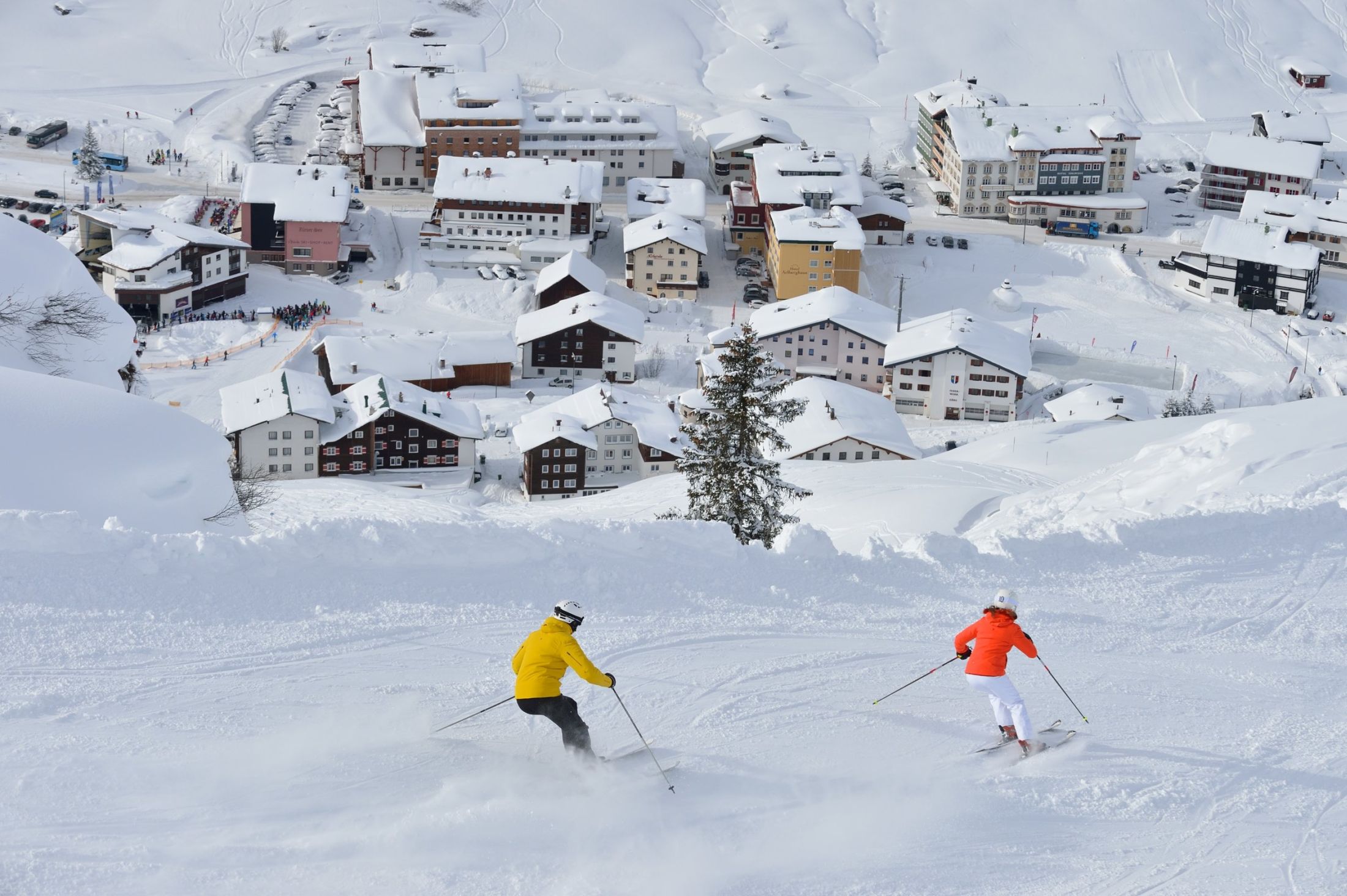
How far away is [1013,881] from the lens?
5.52 meters

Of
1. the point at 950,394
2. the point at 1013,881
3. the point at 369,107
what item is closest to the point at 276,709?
the point at 1013,881

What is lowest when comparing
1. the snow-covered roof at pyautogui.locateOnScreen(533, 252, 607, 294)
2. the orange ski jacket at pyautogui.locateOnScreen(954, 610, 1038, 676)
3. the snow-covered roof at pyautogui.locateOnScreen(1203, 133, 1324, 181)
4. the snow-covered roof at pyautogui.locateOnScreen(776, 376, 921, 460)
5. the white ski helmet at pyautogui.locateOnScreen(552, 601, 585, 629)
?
the snow-covered roof at pyautogui.locateOnScreen(776, 376, 921, 460)

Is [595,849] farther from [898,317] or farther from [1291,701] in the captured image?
[898,317]

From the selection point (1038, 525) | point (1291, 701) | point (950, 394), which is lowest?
point (950, 394)

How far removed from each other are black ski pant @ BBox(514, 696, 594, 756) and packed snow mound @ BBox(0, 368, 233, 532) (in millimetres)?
3703

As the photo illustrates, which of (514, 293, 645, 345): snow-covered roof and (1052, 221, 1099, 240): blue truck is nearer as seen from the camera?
(514, 293, 645, 345): snow-covered roof

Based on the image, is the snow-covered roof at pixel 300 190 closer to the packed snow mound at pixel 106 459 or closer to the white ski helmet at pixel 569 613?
the packed snow mound at pixel 106 459

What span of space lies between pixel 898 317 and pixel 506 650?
30050mm


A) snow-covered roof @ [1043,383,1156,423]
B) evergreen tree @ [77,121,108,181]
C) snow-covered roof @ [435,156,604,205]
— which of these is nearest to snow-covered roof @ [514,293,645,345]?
snow-covered roof @ [435,156,604,205]

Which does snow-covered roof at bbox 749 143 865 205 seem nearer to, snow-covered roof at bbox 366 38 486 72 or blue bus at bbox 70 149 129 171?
snow-covered roof at bbox 366 38 486 72

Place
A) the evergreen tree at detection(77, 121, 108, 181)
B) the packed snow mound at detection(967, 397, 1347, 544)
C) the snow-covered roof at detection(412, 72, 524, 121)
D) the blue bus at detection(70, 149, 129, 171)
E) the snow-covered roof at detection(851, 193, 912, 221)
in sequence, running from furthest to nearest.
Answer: the snow-covered roof at detection(412, 72, 524, 121), the blue bus at detection(70, 149, 129, 171), the evergreen tree at detection(77, 121, 108, 181), the snow-covered roof at detection(851, 193, 912, 221), the packed snow mound at detection(967, 397, 1347, 544)

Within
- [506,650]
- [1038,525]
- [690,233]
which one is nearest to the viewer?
[506,650]

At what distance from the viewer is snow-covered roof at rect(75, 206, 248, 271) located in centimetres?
3578

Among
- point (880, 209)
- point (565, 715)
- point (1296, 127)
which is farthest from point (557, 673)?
point (1296, 127)
